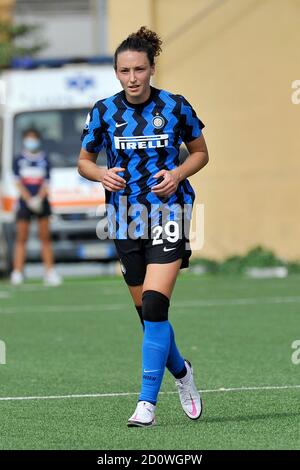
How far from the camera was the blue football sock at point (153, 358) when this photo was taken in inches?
294

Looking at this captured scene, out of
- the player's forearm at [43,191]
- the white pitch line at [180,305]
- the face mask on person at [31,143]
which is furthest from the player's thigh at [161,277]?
the face mask on person at [31,143]

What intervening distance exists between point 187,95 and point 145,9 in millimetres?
1726

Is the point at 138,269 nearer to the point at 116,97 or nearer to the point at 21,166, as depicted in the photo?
the point at 116,97

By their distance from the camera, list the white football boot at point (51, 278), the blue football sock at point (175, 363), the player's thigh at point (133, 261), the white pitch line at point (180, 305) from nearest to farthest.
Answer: the player's thigh at point (133, 261), the blue football sock at point (175, 363), the white pitch line at point (180, 305), the white football boot at point (51, 278)

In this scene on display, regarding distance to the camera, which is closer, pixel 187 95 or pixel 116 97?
pixel 116 97

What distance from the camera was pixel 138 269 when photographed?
25.3 feet

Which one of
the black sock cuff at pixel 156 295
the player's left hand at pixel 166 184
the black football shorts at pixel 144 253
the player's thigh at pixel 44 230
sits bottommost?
the player's thigh at pixel 44 230

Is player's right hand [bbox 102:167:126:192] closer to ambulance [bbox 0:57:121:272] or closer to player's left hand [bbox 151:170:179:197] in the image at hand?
player's left hand [bbox 151:170:179:197]

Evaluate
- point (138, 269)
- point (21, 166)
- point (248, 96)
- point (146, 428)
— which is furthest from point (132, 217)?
point (248, 96)

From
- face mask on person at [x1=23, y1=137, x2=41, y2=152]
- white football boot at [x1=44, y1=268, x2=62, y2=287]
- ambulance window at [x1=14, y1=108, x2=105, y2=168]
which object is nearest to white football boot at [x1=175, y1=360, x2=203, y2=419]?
white football boot at [x1=44, y1=268, x2=62, y2=287]

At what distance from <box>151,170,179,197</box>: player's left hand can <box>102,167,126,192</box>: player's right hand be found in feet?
0.58

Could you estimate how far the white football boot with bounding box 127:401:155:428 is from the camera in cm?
735

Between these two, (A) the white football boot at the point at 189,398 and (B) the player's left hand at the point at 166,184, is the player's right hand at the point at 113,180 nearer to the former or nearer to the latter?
(B) the player's left hand at the point at 166,184

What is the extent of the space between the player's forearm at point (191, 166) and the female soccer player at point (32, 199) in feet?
41.1
